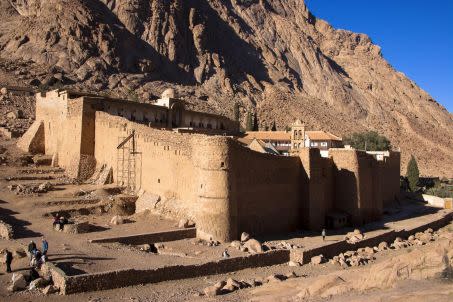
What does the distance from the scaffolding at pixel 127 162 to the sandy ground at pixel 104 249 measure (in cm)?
151

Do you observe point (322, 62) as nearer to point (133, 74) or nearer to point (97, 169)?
point (133, 74)

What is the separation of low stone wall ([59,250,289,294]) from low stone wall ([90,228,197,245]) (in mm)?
3351

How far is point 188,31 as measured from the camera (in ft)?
276

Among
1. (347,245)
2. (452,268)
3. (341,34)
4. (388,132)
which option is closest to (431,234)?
(347,245)

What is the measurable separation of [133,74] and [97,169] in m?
44.4

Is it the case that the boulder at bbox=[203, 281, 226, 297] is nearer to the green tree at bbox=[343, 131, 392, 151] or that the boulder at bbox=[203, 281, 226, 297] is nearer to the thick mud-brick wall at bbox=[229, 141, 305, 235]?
the thick mud-brick wall at bbox=[229, 141, 305, 235]

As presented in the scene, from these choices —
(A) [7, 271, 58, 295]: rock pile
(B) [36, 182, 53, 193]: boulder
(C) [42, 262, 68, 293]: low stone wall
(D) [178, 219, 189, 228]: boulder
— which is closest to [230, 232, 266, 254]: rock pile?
(D) [178, 219, 189, 228]: boulder

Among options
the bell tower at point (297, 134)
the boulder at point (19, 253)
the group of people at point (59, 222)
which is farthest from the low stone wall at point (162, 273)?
the bell tower at point (297, 134)

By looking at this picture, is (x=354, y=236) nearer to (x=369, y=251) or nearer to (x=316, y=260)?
(x=369, y=251)

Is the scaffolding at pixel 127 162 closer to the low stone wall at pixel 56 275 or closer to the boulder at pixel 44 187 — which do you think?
the boulder at pixel 44 187

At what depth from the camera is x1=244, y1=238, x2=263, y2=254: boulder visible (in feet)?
65.4

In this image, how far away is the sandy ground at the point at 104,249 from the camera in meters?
14.4

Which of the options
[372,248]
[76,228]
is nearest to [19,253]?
[76,228]

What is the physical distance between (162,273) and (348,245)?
10761 millimetres
